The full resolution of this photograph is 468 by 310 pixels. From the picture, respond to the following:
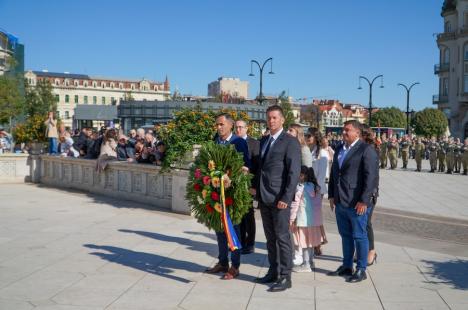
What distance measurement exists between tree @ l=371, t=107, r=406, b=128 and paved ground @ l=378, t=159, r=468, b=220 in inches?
2671

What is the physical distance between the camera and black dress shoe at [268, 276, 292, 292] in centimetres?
571

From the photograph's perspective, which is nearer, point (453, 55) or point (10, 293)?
point (10, 293)

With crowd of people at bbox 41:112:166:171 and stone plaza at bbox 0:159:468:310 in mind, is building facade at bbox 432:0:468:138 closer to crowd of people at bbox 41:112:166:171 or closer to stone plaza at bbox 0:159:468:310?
crowd of people at bbox 41:112:166:171

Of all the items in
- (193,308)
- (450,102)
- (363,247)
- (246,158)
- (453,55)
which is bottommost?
(193,308)

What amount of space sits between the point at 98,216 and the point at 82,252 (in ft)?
10.4

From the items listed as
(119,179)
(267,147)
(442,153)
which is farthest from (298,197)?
(442,153)

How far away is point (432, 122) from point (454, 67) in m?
7.28

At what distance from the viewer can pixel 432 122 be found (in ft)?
189

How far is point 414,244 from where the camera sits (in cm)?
820

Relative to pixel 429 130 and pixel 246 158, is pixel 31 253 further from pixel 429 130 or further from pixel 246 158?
pixel 429 130

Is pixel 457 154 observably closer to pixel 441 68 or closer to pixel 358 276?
pixel 358 276

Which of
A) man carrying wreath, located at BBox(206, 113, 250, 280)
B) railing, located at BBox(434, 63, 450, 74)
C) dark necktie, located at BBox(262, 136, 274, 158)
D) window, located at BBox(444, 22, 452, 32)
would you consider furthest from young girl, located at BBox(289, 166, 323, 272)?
window, located at BBox(444, 22, 452, 32)

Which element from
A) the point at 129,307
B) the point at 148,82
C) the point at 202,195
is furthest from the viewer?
the point at 148,82

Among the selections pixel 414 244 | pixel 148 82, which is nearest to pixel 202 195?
pixel 414 244
